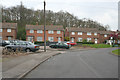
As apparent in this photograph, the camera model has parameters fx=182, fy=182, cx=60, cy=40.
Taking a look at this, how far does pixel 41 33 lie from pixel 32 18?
12.3 meters

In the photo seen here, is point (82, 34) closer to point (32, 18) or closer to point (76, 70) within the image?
point (32, 18)

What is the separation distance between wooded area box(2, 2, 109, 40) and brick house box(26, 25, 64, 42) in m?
2.28

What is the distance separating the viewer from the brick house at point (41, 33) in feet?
198

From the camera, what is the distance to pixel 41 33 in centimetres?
6131

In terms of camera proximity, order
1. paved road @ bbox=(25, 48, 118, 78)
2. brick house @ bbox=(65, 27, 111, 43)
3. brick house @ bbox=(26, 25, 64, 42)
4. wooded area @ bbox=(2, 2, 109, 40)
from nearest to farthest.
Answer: paved road @ bbox=(25, 48, 118, 78)
brick house @ bbox=(26, 25, 64, 42)
wooded area @ bbox=(2, 2, 109, 40)
brick house @ bbox=(65, 27, 111, 43)

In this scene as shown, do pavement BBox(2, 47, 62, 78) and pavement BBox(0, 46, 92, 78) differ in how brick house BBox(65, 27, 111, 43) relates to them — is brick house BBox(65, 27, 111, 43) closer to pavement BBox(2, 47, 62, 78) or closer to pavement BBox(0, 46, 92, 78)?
pavement BBox(0, 46, 92, 78)

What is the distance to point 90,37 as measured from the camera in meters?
69.8

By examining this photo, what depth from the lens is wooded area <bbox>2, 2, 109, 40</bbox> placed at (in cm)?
6606

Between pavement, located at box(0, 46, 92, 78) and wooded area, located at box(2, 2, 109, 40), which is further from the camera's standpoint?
wooded area, located at box(2, 2, 109, 40)

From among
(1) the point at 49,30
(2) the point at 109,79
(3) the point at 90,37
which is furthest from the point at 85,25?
(2) the point at 109,79

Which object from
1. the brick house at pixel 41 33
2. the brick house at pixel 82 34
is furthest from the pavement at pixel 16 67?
the brick house at pixel 82 34

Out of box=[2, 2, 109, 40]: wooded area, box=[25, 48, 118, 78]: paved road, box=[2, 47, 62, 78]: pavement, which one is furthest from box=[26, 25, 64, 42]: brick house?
box=[25, 48, 118, 78]: paved road

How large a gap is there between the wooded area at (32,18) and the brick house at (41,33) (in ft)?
7.49

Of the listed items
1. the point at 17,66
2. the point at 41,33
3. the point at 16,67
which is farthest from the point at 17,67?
the point at 41,33
